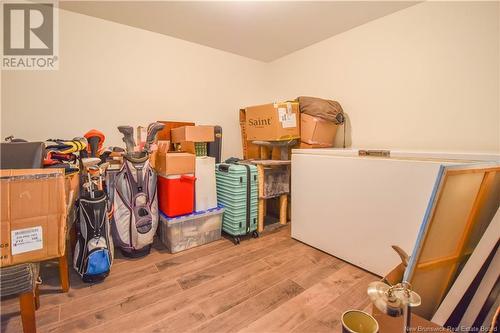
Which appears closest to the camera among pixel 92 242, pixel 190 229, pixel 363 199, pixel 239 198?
pixel 92 242

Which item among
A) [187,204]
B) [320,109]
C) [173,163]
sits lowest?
[187,204]

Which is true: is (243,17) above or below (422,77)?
above

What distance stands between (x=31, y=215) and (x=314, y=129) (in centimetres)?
210

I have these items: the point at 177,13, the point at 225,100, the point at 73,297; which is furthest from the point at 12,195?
the point at 225,100

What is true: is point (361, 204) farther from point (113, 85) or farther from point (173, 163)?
point (113, 85)

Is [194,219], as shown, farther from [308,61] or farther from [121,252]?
[308,61]

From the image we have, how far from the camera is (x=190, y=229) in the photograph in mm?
2109

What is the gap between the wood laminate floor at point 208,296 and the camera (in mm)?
1249

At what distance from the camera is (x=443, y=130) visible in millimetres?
1922

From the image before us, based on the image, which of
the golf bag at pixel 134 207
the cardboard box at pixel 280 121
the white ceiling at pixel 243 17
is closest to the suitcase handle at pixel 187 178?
the golf bag at pixel 134 207

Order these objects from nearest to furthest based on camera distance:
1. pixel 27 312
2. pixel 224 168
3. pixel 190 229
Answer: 1. pixel 27 312
2. pixel 190 229
3. pixel 224 168

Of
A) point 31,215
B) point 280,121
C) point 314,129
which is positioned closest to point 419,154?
point 314,129

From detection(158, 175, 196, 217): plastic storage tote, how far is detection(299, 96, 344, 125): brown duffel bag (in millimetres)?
1266

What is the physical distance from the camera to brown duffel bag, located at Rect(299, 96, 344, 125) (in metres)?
2.26
